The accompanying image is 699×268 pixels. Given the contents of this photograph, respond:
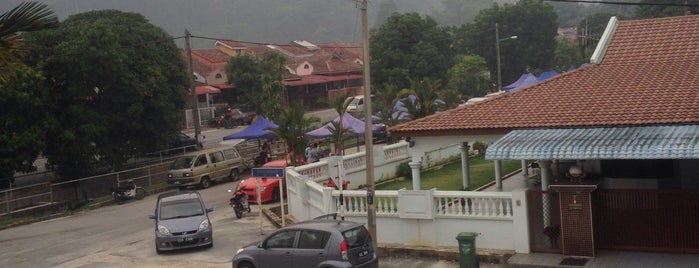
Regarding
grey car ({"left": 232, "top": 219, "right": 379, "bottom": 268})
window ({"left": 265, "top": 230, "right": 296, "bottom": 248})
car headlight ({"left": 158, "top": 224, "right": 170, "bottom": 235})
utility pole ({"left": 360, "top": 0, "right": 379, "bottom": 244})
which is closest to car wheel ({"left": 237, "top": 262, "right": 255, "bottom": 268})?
grey car ({"left": 232, "top": 219, "right": 379, "bottom": 268})

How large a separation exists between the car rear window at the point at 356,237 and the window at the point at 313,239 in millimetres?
388

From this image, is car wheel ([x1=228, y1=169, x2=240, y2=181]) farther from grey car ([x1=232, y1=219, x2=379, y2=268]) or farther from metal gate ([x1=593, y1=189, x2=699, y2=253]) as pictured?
metal gate ([x1=593, y1=189, x2=699, y2=253])

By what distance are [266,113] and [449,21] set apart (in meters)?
139

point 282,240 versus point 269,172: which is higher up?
point 269,172

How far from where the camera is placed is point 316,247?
1538cm

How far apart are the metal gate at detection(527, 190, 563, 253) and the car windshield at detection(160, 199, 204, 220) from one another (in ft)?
29.4

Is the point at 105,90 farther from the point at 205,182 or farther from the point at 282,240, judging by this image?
the point at 282,240

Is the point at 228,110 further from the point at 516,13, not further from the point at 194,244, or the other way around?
the point at 194,244

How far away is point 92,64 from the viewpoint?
113ft

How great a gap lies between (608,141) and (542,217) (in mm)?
2183

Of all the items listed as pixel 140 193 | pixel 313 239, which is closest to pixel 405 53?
pixel 140 193

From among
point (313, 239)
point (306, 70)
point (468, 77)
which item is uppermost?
point (306, 70)

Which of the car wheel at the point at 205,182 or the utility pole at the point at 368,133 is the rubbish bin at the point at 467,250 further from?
the car wheel at the point at 205,182

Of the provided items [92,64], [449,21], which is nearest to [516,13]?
[92,64]
